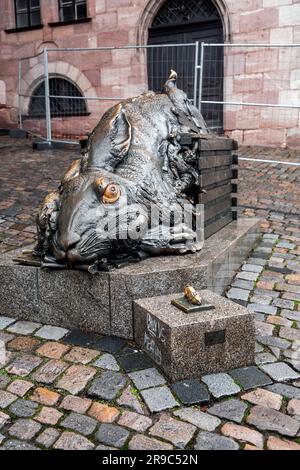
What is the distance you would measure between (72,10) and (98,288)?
1265 cm

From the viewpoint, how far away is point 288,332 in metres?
3.80

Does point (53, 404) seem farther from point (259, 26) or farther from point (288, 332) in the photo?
point (259, 26)

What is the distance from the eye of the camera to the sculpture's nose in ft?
11.3

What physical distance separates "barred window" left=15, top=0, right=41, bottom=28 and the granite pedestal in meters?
13.0

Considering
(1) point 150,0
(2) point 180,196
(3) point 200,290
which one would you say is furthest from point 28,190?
(1) point 150,0

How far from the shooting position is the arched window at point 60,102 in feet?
46.5

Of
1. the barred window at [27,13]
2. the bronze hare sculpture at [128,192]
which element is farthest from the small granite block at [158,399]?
the barred window at [27,13]

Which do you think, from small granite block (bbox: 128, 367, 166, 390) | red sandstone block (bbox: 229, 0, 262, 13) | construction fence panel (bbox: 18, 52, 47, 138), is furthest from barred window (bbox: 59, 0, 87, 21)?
small granite block (bbox: 128, 367, 166, 390)

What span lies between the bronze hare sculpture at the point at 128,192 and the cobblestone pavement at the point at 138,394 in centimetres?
59

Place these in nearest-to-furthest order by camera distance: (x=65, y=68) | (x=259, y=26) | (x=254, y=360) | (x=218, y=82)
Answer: (x=254, y=360) → (x=259, y=26) → (x=218, y=82) → (x=65, y=68)

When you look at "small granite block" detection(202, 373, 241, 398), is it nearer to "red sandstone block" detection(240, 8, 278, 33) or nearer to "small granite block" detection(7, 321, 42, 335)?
"small granite block" detection(7, 321, 42, 335)

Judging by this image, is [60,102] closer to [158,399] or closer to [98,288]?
[98,288]

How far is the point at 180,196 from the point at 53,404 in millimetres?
2055
